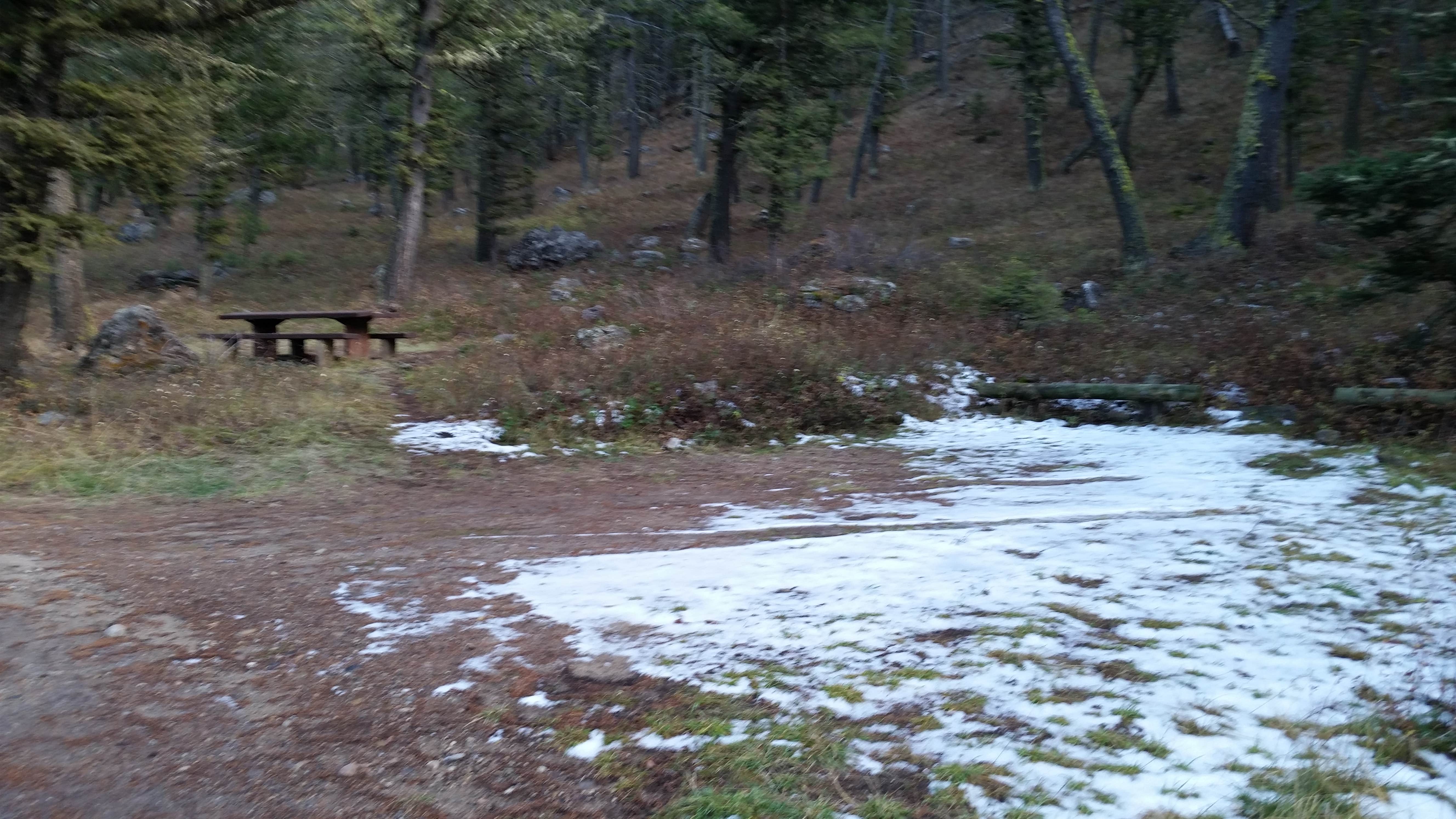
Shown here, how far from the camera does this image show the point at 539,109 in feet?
82.9

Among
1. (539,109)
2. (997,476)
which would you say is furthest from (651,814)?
(539,109)

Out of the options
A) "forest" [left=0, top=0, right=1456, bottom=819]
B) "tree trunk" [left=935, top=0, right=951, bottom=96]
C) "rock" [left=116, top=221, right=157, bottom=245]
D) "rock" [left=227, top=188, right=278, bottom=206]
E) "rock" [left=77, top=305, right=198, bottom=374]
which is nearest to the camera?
"forest" [left=0, top=0, right=1456, bottom=819]

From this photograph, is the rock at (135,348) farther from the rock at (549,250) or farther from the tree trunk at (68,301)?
the rock at (549,250)

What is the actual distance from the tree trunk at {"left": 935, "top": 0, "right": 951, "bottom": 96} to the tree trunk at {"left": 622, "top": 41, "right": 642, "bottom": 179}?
1392cm

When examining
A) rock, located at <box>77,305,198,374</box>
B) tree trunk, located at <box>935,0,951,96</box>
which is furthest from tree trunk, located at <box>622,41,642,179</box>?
rock, located at <box>77,305,198,374</box>

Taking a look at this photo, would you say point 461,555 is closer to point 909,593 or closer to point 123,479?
point 909,593

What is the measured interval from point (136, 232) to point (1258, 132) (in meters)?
36.6

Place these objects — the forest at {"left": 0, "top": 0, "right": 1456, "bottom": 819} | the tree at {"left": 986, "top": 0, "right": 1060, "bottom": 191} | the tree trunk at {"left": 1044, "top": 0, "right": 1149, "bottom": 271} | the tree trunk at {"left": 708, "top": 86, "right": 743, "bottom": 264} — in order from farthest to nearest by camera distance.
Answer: the tree at {"left": 986, "top": 0, "right": 1060, "bottom": 191}, the tree trunk at {"left": 708, "top": 86, "right": 743, "bottom": 264}, the tree trunk at {"left": 1044, "top": 0, "right": 1149, "bottom": 271}, the forest at {"left": 0, "top": 0, "right": 1456, "bottom": 819}

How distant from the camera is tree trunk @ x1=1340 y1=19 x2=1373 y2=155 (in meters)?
23.5

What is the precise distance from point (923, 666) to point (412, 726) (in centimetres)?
230

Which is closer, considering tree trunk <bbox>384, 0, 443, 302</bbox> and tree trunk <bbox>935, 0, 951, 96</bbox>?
tree trunk <bbox>384, 0, 443, 302</bbox>

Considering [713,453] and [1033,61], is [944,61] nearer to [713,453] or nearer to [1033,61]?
[1033,61]

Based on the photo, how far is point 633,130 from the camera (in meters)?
40.8

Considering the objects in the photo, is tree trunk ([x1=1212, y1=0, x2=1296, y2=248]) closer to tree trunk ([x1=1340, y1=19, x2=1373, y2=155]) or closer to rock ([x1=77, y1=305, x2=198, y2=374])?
tree trunk ([x1=1340, y1=19, x2=1373, y2=155])
